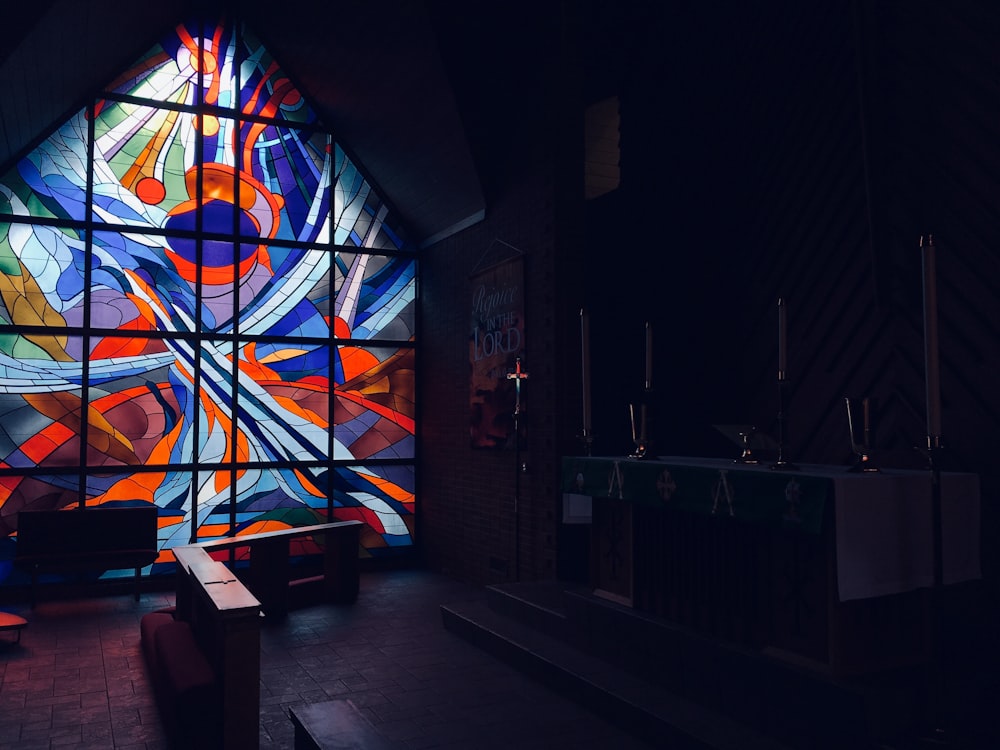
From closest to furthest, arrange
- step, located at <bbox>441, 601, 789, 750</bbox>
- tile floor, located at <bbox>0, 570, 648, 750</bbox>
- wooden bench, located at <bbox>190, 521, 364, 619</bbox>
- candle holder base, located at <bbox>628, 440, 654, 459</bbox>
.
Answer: step, located at <bbox>441, 601, 789, 750</bbox>, tile floor, located at <bbox>0, 570, 648, 750</bbox>, candle holder base, located at <bbox>628, 440, 654, 459</bbox>, wooden bench, located at <bbox>190, 521, 364, 619</bbox>

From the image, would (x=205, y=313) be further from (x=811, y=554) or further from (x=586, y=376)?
(x=811, y=554)

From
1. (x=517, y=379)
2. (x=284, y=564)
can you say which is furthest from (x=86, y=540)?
(x=517, y=379)

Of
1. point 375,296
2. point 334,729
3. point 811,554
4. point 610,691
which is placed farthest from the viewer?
point 375,296

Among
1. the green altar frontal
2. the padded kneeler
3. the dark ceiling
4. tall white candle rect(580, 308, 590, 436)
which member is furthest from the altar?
the dark ceiling

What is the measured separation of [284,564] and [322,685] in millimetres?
2028

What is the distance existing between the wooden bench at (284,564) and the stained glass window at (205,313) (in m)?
1.27

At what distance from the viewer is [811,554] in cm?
350

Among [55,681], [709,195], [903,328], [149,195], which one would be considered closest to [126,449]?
[149,195]

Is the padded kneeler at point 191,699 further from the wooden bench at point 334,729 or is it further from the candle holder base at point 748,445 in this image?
the candle holder base at point 748,445

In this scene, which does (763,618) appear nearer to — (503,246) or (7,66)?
(503,246)

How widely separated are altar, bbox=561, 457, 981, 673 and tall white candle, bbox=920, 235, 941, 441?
44 centimetres

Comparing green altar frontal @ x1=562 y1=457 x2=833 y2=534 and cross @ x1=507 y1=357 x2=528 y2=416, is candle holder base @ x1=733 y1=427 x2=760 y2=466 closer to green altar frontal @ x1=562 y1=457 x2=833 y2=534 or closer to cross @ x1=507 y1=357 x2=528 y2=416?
green altar frontal @ x1=562 y1=457 x2=833 y2=534

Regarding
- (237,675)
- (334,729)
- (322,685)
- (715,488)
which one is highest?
(715,488)

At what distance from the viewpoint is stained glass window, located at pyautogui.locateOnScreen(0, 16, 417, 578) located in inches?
293
